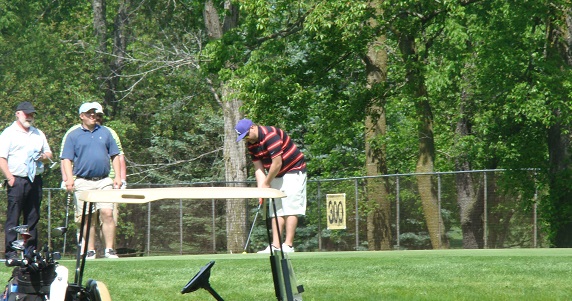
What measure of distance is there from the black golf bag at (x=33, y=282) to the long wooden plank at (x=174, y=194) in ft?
1.86

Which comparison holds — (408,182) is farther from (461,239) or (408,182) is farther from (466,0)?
(466,0)

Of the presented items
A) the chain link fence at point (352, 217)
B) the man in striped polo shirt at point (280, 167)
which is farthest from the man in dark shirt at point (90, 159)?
the chain link fence at point (352, 217)

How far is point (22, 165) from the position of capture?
1382cm

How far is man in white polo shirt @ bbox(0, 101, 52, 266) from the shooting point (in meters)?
13.8

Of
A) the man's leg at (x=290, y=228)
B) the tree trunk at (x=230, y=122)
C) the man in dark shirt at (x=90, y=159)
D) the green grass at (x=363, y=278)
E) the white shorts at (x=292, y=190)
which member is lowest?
the green grass at (x=363, y=278)

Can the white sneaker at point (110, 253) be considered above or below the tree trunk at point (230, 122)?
below

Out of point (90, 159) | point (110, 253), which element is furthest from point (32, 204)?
point (110, 253)

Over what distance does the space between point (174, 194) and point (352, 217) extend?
22954 mm

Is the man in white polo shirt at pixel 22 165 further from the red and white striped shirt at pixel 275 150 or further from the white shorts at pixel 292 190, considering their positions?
the white shorts at pixel 292 190

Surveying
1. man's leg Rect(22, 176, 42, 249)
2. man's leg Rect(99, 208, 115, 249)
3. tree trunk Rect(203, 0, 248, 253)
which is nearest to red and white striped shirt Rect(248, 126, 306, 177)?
man's leg Rect(99, 208, 115, 249)

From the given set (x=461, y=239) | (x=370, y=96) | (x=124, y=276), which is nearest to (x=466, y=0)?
(x=370, y=96)

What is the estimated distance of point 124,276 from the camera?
12656 millimetres

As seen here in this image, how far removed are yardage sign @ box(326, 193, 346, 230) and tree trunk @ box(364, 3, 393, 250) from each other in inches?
26.6

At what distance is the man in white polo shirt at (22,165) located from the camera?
13.8m
